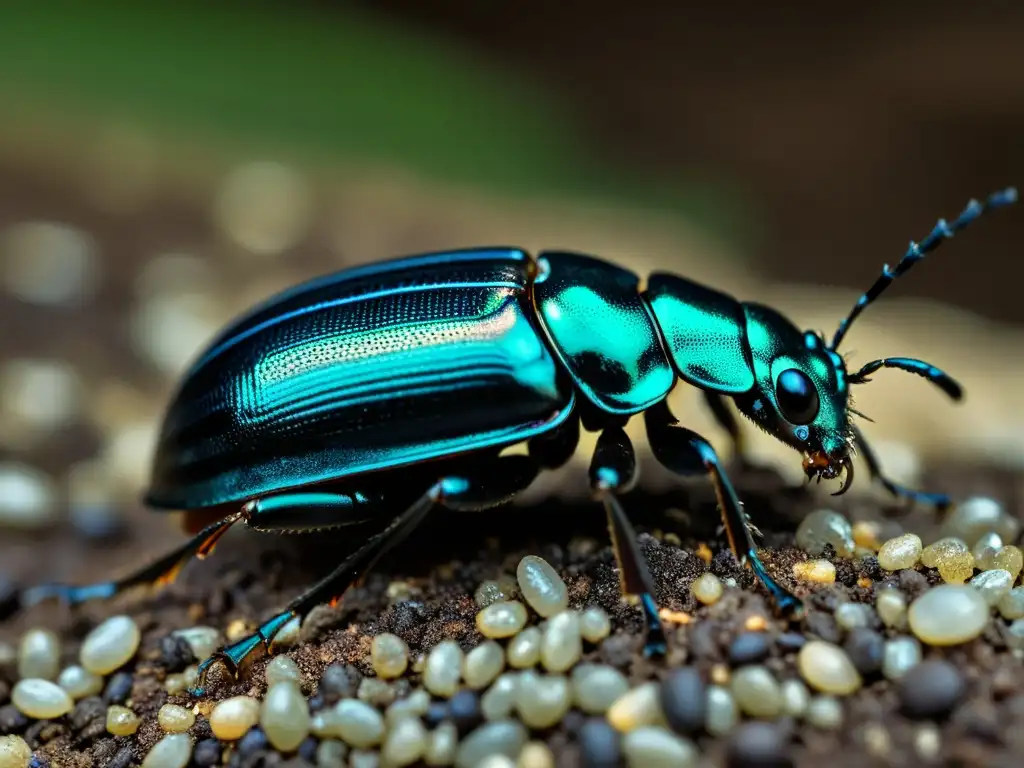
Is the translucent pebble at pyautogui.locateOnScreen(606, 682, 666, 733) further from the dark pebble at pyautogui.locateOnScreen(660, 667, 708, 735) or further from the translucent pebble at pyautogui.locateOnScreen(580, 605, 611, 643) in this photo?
the translucent pebble at pyautogui.locateOnScreen(580, 605, 611, 643)

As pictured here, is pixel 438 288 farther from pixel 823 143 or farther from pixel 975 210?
pixel 823 143

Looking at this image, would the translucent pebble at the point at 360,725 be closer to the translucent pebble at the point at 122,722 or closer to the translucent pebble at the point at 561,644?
the translucent pebble at the point at 561,644

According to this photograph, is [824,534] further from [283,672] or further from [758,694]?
[283,672]

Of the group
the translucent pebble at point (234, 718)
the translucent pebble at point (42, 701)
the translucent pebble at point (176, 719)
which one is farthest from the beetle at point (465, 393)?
the translucent pebble at point (42, 701)

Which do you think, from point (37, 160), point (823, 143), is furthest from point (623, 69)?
point (37, 160)

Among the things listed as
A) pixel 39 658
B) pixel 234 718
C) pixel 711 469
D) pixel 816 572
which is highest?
pixel 711 469

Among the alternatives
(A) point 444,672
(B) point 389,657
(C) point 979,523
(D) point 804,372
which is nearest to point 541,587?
(A) point 444,672
